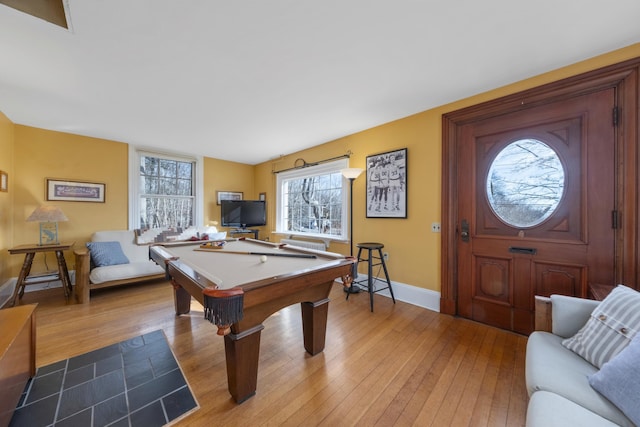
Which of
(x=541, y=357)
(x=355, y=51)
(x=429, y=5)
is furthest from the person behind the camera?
(x=355, y=51)

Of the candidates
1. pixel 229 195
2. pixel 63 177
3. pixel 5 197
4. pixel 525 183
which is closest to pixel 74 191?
pixel 63 177

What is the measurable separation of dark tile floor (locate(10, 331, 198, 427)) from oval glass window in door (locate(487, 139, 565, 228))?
293 cm

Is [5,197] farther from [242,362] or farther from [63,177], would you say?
[242,362]

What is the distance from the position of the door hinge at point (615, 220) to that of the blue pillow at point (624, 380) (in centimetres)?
122

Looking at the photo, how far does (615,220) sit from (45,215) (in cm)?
581

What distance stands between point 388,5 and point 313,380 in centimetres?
241

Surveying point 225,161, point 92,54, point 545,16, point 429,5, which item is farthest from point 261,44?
point 225,161

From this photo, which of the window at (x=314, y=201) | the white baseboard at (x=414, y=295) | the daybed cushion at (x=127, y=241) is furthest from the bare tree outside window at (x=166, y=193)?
the white baseboard at (x=414, y=295)

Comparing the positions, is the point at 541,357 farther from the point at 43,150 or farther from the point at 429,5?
the point at 43,150

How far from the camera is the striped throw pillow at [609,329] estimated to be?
108 cm

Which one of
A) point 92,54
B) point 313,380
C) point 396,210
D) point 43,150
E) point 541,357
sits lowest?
point 313,380

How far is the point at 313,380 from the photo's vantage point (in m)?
1.61

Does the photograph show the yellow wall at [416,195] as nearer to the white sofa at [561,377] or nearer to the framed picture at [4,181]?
the white sofa at [561,377]

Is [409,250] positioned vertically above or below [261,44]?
below
